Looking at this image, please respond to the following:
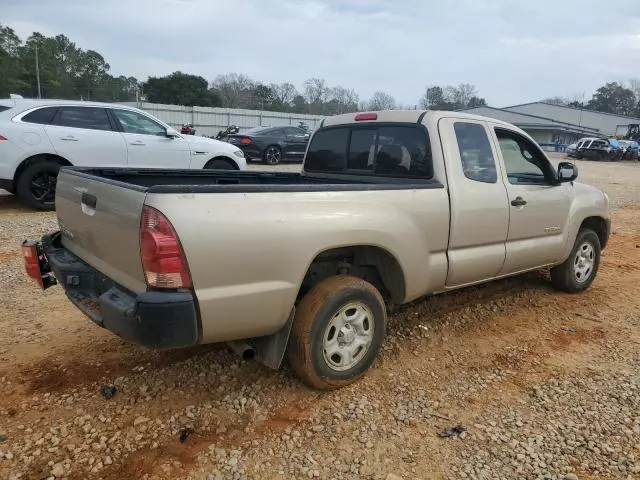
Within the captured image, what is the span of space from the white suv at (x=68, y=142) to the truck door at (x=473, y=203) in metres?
5.48

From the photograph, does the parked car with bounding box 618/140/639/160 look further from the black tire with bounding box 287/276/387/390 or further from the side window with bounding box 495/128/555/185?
the black tire with bounding box 287/276/387/390

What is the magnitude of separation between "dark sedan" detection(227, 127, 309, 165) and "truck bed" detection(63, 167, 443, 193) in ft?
42.3

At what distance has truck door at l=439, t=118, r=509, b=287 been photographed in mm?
3742

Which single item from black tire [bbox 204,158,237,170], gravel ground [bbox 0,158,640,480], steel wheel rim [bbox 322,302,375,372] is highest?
black tire [bbox 204,158,237,170]

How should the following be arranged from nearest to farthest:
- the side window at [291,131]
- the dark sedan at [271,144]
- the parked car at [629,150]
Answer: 1. the dark sedan at [271,144]
2. the side window at [291,131]
3. the parked car at [629,150]

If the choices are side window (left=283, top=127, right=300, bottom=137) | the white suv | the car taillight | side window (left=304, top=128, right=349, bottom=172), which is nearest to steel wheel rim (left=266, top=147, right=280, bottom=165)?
side window (left=283, top=127, right=300, bottom=137)

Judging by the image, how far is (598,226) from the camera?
5520mm

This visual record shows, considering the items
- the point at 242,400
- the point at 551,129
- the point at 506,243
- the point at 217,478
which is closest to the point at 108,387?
the point at 242,400

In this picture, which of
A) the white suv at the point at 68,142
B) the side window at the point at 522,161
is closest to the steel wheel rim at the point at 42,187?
the white suv at the point at 68,142

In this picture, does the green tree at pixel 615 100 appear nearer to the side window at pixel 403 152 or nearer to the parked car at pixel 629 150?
the parked car at pixel 629 150

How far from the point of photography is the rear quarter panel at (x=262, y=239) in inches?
97.7

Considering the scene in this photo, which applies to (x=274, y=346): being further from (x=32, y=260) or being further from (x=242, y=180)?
(x=242, y=180)

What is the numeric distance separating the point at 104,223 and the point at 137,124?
Answer: 6704 mm

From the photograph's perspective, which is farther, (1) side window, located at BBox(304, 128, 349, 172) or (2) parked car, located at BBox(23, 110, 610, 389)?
(1) side window, located at BBox(304, 128, 349, 172)
